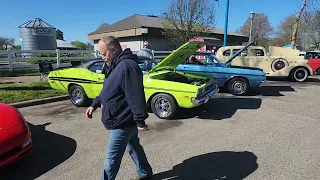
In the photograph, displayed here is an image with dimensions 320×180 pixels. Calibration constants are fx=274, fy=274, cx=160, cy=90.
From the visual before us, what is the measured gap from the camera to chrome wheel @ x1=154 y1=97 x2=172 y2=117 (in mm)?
6145

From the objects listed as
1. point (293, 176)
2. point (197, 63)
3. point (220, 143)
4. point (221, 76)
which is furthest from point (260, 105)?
point (293, 176)

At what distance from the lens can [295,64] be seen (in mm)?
12562

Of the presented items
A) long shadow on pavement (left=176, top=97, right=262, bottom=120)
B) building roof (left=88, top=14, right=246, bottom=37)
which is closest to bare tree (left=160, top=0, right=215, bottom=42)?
building roof (left=88, top=14, right=246, bottom=37)

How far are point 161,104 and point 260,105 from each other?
3.11 m

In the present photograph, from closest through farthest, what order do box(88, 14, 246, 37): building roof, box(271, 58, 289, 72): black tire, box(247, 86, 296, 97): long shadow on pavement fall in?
box(247, 86, 296, 97): long shadow on pavement → box(271, 58, 289, 72): black tire → box(88, 14, 246, 37): building roof

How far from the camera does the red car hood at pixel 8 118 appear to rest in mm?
3666

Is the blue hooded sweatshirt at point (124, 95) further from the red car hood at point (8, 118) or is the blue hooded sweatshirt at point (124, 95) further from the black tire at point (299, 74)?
the black tire at point (299, 74)

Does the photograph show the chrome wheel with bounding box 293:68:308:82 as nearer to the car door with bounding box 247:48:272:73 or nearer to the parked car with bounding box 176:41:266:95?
the car door with bounding box 247:48:272:73

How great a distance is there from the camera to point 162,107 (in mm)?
6234

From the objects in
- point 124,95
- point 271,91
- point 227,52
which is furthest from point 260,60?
point 124,95

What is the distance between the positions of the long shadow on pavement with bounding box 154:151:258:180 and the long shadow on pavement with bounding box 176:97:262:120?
85.0 inches

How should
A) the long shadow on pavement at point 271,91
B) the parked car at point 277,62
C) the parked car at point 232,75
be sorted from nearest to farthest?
the parked car at point 232,75
the long shadow on pavement at point 271,91
the parked car at point 277,62

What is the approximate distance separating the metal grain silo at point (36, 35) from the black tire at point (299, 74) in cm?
2018

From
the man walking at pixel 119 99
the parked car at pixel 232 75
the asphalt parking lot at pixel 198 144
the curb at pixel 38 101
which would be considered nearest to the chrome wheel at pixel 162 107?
the asphalt parking lot at pixel 198 144
